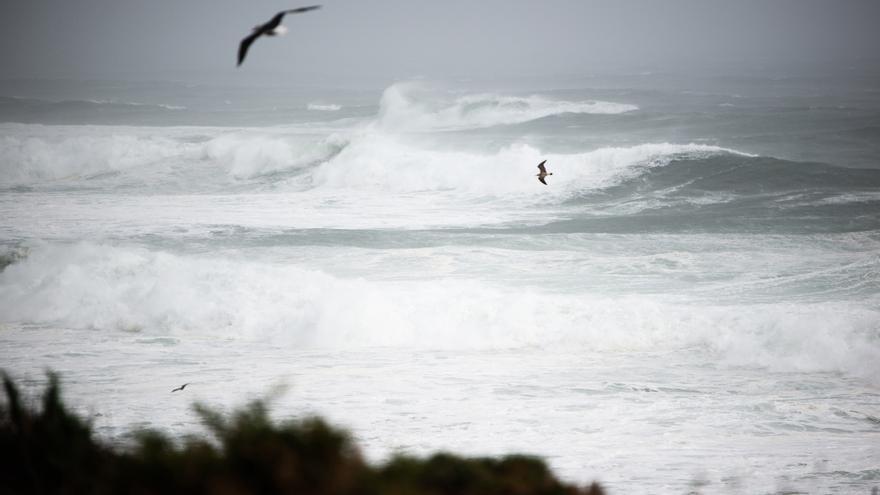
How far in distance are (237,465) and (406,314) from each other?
13.0 metres

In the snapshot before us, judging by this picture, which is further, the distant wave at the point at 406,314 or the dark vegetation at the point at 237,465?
the distant wave at the point at 406,314

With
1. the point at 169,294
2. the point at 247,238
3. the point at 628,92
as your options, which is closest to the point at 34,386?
the point at 169,294

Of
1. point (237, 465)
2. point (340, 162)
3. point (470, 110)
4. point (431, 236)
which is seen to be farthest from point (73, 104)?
point (237, 465)

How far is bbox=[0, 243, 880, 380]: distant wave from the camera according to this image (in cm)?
1412

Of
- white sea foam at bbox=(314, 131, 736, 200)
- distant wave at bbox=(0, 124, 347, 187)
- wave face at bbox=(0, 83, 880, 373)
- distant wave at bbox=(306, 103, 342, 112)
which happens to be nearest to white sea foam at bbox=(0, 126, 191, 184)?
distant wave at bbox=(0, 124, 347, 187)

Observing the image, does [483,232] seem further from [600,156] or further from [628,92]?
[628,92]

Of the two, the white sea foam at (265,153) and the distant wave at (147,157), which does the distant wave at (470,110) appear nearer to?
the white sea foam at (265,153)

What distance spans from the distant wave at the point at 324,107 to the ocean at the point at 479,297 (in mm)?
28295

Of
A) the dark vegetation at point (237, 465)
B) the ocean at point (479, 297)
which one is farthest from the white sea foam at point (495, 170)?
the dark vegetation at point (237, 465)

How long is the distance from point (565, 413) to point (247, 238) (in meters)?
14.7

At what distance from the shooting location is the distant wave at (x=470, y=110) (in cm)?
5512

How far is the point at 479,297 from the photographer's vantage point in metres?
17.1

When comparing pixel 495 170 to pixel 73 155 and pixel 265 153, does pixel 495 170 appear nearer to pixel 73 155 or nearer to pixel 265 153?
pixel 265 153

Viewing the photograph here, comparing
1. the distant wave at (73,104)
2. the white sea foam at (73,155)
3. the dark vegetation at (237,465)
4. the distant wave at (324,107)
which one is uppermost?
the distant wave at (324,107)
